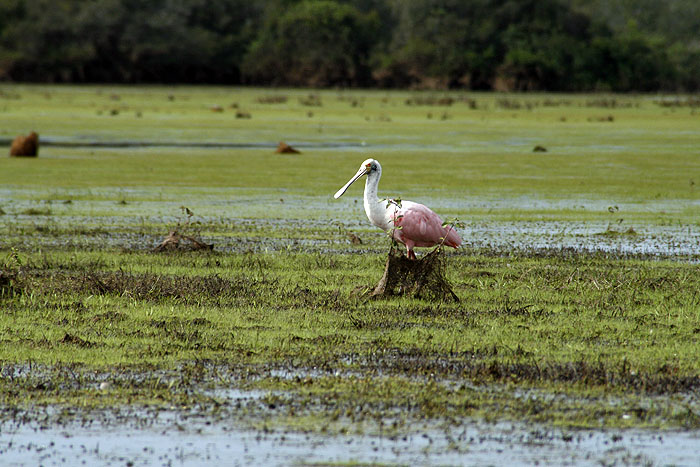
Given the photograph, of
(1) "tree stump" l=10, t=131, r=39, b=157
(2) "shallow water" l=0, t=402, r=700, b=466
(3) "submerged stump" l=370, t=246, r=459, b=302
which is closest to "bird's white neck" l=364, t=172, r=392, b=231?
(3) "submerged stump" l=370, t=246, r=459, b=302

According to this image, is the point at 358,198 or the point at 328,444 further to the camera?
the point at 358,198

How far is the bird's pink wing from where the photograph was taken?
35.2 ft

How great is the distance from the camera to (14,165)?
24.8 metres

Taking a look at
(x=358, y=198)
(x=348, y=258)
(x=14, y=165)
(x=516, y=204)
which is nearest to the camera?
(x=348, y=258)

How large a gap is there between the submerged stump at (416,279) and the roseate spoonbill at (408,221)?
1.98 ft

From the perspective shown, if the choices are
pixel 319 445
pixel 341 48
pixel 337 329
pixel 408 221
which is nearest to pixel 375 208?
pixel 408 221

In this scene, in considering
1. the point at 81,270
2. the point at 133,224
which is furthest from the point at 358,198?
the point at 81,270

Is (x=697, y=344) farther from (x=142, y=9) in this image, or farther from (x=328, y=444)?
(x=142, y=9)

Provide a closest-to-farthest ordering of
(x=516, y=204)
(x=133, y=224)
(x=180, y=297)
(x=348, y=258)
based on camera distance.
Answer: (x=180, y=297) < (x=348, y=258) < (x=133, y=224) < (x=516, y=204)

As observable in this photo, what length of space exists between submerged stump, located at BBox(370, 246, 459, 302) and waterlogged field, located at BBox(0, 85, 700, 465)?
0.46ft

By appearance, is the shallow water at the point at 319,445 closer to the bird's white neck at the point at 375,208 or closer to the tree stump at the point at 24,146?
the bird's white neck at the point at 375,208

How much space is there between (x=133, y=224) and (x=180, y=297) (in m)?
5.94

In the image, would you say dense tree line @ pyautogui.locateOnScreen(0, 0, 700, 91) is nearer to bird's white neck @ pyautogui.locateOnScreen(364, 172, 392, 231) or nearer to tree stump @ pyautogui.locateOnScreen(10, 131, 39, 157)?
tree stump @ pyautogui.locateOnScreen(10, 131, 39, 157)

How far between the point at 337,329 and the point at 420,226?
2095mm
